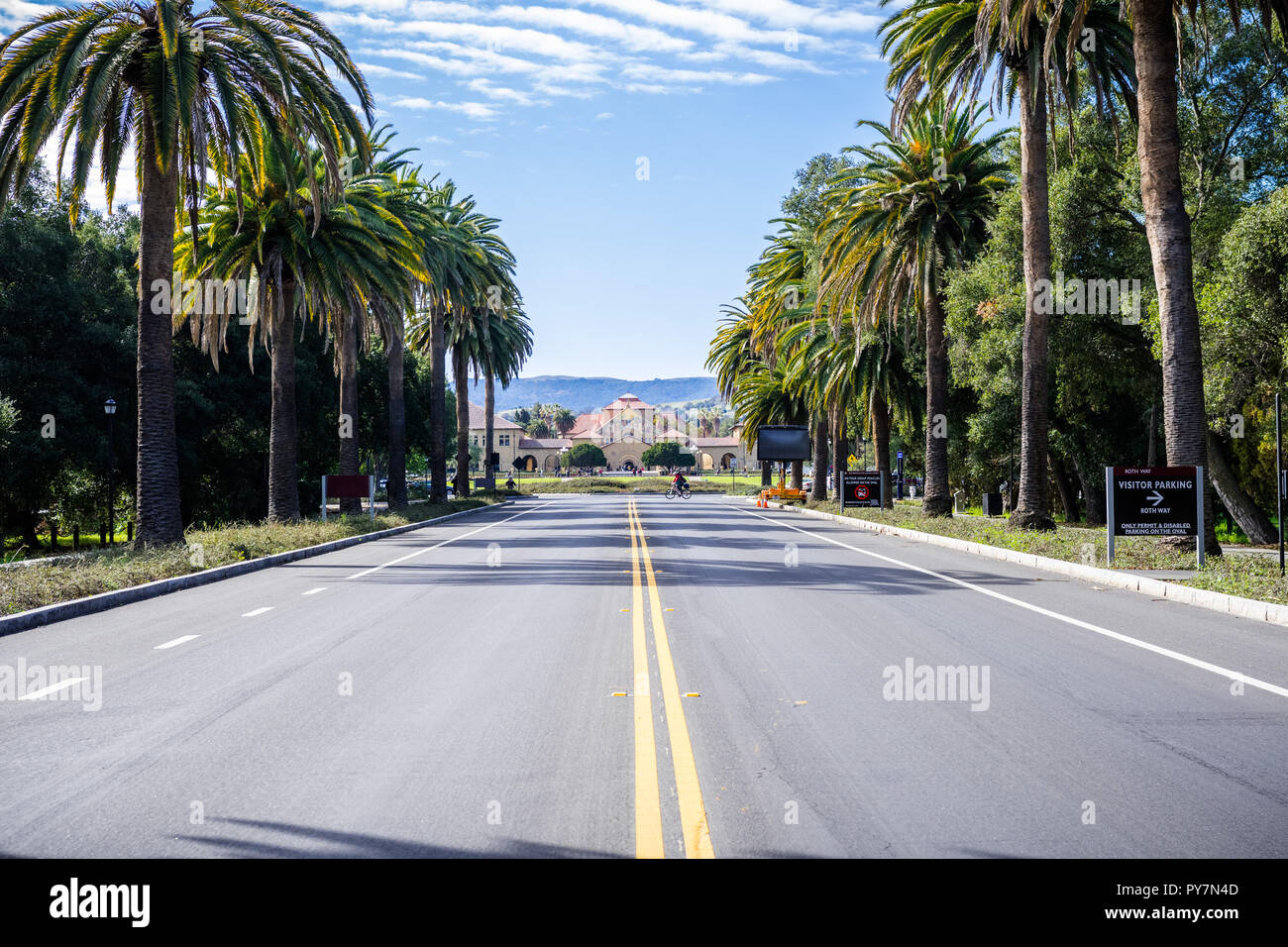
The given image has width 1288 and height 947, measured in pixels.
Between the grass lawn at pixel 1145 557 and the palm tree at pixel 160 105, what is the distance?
16.2 m

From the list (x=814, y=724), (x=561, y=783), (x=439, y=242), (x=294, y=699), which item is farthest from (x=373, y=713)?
(x=439, y=242)

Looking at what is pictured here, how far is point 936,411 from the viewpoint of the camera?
3266 centimetres

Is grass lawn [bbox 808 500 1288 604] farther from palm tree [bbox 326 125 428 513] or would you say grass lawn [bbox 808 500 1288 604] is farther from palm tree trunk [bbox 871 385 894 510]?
palm tree [bbox 326 125 428 513]

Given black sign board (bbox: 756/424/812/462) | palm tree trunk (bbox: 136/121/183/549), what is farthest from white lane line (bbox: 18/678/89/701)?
black sign board (bbox: 756/424/812/462)

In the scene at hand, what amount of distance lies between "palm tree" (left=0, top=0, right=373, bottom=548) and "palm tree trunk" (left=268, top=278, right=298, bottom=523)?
5741 mm

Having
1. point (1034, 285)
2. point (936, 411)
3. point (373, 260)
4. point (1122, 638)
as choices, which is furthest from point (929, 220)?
point (1122, 638)

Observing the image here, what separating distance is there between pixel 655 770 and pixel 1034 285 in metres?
21.2

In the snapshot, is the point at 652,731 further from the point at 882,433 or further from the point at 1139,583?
the point at 882,433

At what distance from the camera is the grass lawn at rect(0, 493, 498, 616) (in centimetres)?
1340

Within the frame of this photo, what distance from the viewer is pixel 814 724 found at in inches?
278

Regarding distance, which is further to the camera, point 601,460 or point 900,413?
point 601,460
